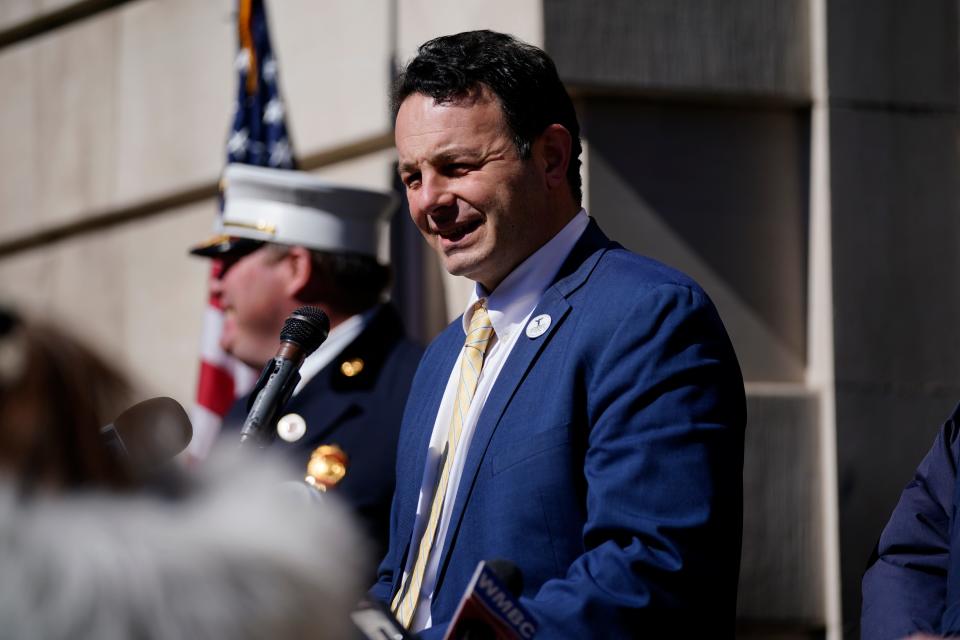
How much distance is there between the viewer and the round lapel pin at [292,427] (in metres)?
4.60

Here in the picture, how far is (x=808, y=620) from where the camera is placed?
5.28 m

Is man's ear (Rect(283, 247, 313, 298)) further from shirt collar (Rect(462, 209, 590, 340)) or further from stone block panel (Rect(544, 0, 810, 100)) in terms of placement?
shirt collar (Rect(462, 209, 590, 340))

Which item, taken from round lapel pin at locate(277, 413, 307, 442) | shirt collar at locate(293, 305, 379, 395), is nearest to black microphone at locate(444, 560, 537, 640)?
round lapel pin at locate(277, 413, 307, 442)

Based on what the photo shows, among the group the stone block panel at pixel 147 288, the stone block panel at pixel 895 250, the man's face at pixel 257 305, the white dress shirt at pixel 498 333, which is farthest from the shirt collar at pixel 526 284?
the stone block panel at pixel 147 288

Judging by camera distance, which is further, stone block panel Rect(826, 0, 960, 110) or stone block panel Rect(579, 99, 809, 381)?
stone block panel Rect(826, 0, 960, 110)

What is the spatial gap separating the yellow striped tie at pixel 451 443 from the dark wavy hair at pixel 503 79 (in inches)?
15.2

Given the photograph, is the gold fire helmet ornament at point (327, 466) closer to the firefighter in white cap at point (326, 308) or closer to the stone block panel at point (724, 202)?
the firefighter in white cap at point (326, 308)

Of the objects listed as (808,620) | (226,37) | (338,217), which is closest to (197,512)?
(338,217)

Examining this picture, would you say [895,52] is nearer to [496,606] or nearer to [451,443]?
[451,443]

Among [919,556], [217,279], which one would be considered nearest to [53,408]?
[919,556]

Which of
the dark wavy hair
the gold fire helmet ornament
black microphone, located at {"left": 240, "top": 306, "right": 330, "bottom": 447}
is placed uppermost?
the dark wavy hair

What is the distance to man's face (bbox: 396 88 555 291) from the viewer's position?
11.1 ft

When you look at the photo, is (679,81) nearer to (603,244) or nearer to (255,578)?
(603,244)

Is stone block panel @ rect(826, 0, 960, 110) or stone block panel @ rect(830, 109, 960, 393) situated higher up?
stone block panel @ rect(826, 0, 960, 110)
